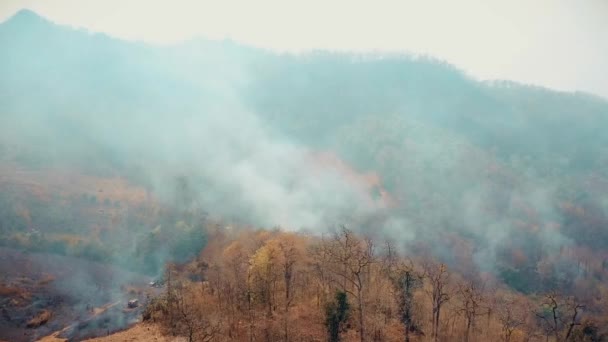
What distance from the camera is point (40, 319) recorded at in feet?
167

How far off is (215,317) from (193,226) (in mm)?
43573

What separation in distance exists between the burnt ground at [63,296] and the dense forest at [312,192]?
431 centimetres

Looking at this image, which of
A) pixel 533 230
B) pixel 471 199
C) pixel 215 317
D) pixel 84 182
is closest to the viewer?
pixel 215 317

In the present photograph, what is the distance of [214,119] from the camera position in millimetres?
168125

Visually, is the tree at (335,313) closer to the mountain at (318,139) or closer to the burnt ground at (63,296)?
the burnt ground at (63,296)

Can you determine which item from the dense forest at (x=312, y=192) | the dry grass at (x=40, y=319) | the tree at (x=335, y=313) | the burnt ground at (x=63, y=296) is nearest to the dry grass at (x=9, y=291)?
the burnt ground at (x=63, y=296)

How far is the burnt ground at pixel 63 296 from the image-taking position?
4944 centimetres

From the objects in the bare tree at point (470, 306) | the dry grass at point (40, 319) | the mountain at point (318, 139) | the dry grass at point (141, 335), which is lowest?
the dry grass at point (40, 319)

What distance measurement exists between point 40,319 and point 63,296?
24.5 feet

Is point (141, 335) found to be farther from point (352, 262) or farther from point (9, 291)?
point (9, 291)

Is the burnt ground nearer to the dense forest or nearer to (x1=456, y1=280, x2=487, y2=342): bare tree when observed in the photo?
the dense forest

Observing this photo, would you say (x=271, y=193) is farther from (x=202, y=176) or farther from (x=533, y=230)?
(x=533, y=230)

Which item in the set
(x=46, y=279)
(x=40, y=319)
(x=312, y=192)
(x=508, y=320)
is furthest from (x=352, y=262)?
(x=312, y=192)

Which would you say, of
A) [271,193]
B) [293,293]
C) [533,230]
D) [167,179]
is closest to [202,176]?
[167,179]
